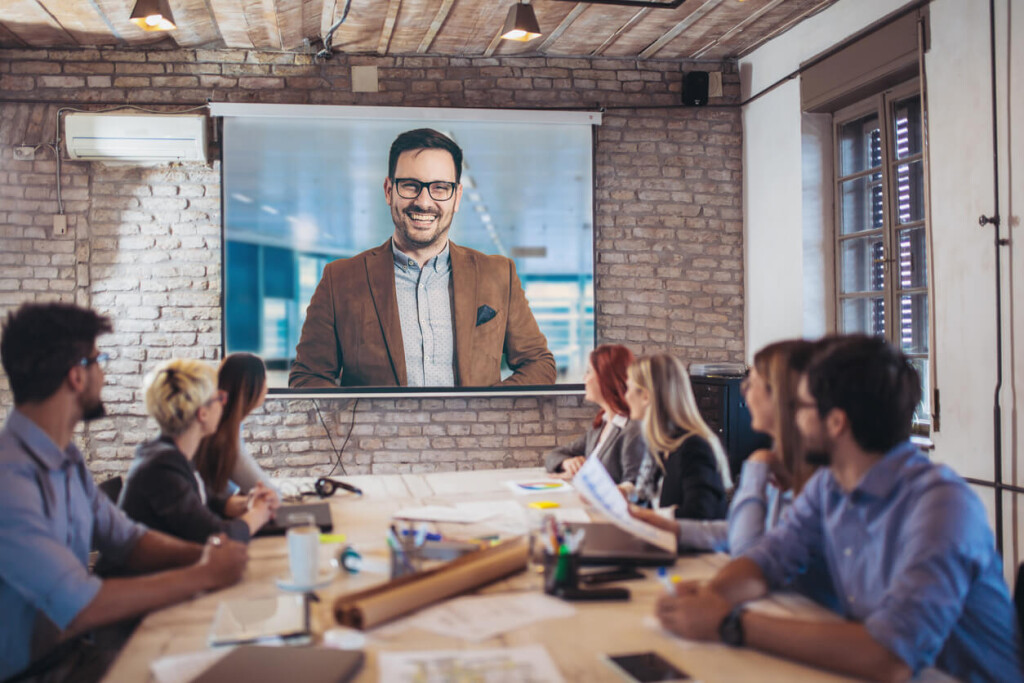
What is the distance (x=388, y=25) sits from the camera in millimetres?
4715

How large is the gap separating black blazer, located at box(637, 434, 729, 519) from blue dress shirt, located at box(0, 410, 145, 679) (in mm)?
1645

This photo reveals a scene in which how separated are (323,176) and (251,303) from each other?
3.06 ft

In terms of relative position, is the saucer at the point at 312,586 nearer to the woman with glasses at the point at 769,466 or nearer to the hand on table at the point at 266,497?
the hand on table at the point at 266,497

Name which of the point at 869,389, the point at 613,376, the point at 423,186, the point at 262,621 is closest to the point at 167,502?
the point at 262,621

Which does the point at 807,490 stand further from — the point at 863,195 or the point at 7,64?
the point at 7,64

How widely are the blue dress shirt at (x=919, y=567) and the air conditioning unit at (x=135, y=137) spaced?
439 centimetres

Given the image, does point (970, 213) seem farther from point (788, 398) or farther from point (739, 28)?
point (788, 398)

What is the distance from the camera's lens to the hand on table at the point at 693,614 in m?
1.51

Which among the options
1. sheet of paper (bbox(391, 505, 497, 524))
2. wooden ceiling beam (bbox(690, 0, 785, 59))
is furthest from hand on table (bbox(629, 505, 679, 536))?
wooden ceiling beam (bbox(690, 0, 785, 59))

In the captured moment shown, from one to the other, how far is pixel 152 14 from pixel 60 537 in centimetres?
285

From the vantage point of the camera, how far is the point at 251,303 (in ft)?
16.6

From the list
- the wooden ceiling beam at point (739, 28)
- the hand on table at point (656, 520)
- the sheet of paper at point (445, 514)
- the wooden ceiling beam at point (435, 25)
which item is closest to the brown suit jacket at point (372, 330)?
the wooden ceiling beam at point (435, 25)

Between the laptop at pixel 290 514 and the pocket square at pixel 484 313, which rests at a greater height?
the pocket square at pixel 484 313

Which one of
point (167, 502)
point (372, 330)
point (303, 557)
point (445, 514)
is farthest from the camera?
point (372, 330)
